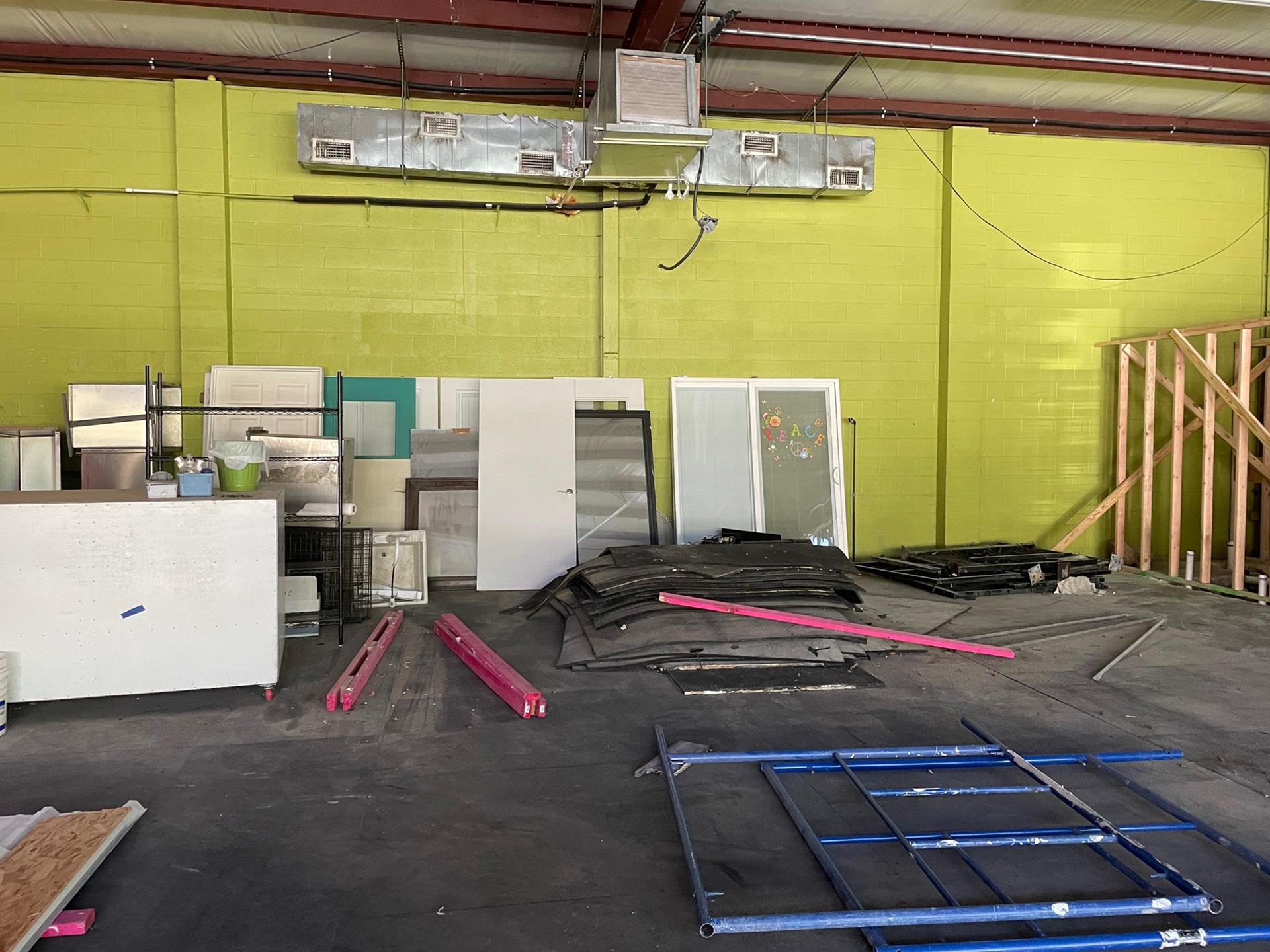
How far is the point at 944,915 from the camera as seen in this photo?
1891mm

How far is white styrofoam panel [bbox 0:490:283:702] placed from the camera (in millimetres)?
3336

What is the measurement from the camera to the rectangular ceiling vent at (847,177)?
6.46 meters

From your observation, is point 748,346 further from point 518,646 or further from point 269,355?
point 269,355

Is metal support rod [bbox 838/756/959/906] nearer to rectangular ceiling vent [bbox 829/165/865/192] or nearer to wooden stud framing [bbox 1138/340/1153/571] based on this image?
rectangular ceiling vent [bbox 829/165/865/192]

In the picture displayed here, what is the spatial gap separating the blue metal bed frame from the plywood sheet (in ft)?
5.45

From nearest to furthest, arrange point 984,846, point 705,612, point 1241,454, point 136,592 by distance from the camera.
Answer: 1. point 984,846
2. point 136,592
3. point 705,612
4. point 1241,454

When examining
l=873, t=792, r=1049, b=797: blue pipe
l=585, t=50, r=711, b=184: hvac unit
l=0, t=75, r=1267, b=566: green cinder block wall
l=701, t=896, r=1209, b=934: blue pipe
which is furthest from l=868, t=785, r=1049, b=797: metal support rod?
l=0, t=75, r=1267, b=566: green cinder block wall

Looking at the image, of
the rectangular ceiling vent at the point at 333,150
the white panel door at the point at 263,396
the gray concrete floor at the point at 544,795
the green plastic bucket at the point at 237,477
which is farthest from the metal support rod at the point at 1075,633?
the rectangular ceiling vent at the point at 333,150

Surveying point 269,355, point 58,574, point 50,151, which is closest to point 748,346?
point 269,355

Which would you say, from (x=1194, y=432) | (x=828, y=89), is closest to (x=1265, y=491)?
(x=1194, y=432)

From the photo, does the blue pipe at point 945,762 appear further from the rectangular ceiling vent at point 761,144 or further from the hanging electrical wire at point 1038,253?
the hanging electrical wire at point 1038,253

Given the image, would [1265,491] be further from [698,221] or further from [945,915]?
[945,915]

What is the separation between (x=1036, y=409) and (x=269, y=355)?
6.72 metres

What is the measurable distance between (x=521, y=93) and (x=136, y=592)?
4.74 m
